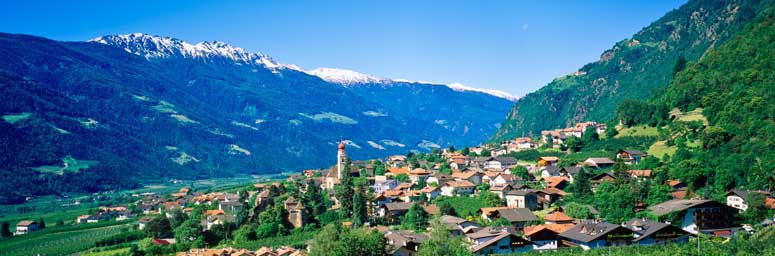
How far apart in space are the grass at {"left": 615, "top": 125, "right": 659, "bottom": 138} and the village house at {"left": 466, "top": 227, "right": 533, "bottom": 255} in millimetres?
52168

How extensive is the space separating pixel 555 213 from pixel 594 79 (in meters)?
142

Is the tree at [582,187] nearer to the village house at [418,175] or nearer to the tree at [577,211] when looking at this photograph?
the tree at [577,211]

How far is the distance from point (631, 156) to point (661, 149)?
172 inches

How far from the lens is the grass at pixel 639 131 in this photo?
333 feet

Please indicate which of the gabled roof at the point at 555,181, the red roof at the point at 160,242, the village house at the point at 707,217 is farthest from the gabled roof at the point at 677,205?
the red roof at the point at 160,242

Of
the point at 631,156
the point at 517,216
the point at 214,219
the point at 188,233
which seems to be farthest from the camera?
the point at 214,219

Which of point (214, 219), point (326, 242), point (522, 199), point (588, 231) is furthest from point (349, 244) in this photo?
point (214, 219)

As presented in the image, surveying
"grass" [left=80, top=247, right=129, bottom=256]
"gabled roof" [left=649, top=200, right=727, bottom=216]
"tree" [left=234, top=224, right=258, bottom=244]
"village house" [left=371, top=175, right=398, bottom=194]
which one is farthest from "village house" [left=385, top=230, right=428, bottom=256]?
"grass" [left=80, top=247, right=129, bottom=256]

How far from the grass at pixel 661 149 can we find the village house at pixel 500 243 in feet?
127

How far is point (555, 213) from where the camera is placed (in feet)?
217

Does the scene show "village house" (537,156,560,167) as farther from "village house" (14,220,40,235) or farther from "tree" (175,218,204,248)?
"village house" (14,220,40,235)

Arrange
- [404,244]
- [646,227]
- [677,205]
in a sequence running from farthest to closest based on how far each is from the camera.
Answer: [677,205] < [404,244] < [646,227]

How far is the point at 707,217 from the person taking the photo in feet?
192

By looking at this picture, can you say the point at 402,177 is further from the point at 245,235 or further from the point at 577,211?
the point at 577,211
